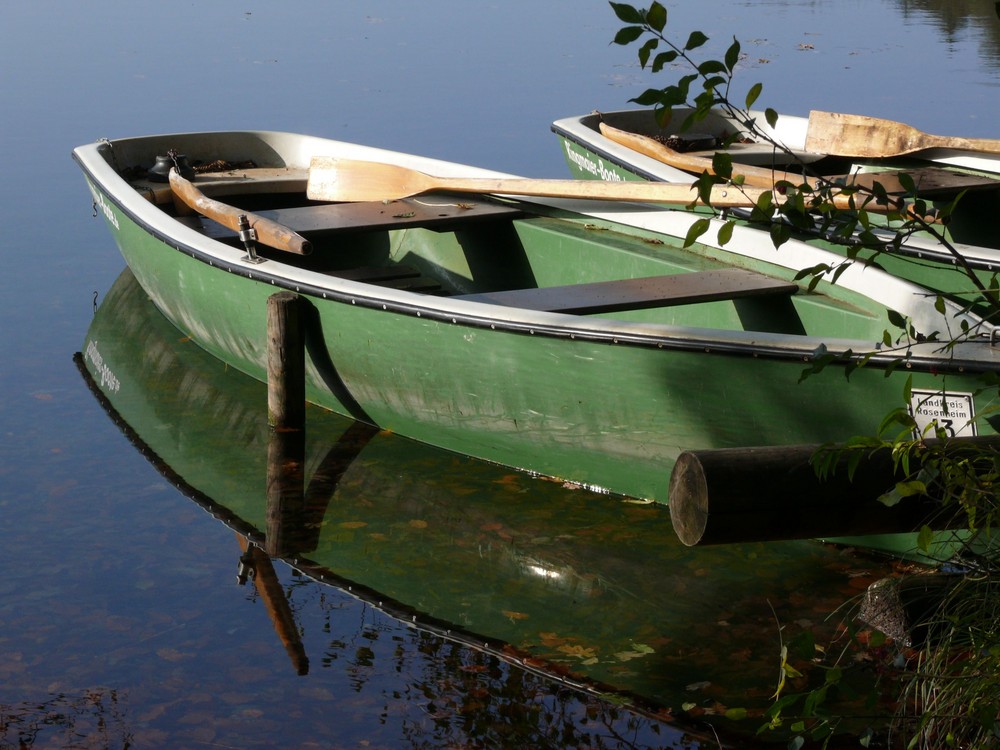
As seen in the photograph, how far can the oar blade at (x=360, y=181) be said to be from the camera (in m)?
6.73

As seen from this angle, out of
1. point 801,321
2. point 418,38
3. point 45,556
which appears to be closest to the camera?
point 45,556

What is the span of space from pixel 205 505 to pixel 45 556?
666mm

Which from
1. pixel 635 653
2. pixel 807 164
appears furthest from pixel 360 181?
pixel 635 653

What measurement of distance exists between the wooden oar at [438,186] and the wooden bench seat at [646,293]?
456 millimetres

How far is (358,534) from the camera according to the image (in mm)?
4895

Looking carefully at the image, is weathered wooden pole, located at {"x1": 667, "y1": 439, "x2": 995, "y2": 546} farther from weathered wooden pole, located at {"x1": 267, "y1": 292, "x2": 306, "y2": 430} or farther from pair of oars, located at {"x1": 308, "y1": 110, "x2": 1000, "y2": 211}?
weathered wooden pole, located at {"x1": 267, "y1": 292, "x2": 306, "y2": 430}

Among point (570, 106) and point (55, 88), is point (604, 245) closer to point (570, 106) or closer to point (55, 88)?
point (570, 106)

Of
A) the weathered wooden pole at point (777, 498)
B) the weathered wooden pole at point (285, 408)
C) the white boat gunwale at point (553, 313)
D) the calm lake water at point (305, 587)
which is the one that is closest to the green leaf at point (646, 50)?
the weathered wooden pole at point (777, 498)

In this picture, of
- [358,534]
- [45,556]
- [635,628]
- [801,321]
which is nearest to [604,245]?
[801,321]

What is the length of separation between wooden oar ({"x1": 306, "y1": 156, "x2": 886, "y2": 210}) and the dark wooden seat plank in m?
0.08

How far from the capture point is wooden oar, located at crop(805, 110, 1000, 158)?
24.7 feet

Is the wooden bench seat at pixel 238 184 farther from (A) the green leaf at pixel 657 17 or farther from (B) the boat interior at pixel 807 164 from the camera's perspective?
(A) the green leaf at pixel 657 17

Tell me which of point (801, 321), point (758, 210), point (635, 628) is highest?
point (758, 210)

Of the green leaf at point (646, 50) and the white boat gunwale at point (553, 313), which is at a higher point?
the green leaf at point (646, 50)
